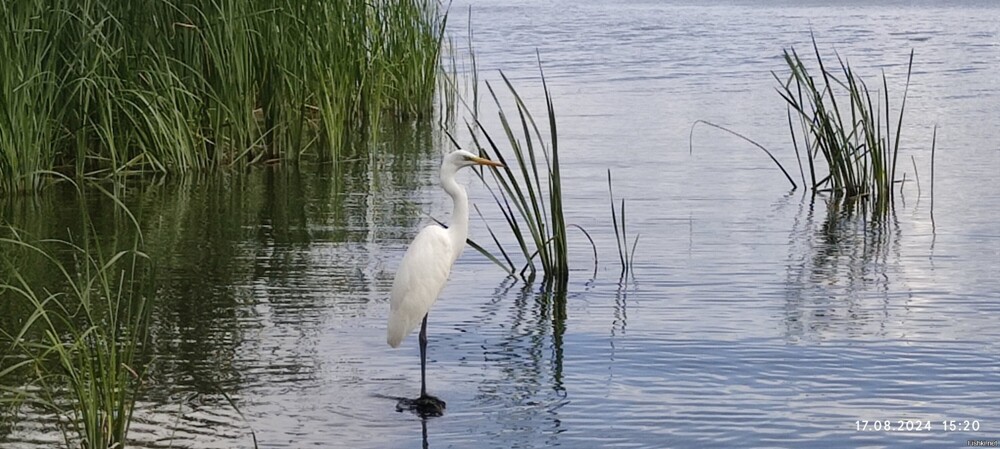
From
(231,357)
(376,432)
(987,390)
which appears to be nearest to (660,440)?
(376,432)

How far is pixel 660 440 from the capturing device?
5.00 metres

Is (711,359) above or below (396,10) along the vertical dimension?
below

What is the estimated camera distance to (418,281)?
18.4 ft

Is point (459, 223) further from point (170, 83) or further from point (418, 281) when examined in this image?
point (170, 83)

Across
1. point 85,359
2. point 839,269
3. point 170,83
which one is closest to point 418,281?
point 85,359

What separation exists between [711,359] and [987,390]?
1057 millimetres

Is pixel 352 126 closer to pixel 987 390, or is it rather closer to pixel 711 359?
pixel 711 359

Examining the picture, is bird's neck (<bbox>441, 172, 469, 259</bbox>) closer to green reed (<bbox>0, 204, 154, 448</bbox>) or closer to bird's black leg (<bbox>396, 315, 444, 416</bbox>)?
bird's black leg (<bbox>396, 315, 444, 416</bbox>)

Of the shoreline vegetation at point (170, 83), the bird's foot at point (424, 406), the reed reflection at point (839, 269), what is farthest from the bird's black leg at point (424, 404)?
the shoreline vegetation at point (170, 83)

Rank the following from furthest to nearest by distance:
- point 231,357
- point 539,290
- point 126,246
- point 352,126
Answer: point 352,126 < point 126,246 < point 539,290 < point 231,357

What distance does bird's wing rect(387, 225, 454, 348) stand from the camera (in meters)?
5.60

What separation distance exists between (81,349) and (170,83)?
5.36m
